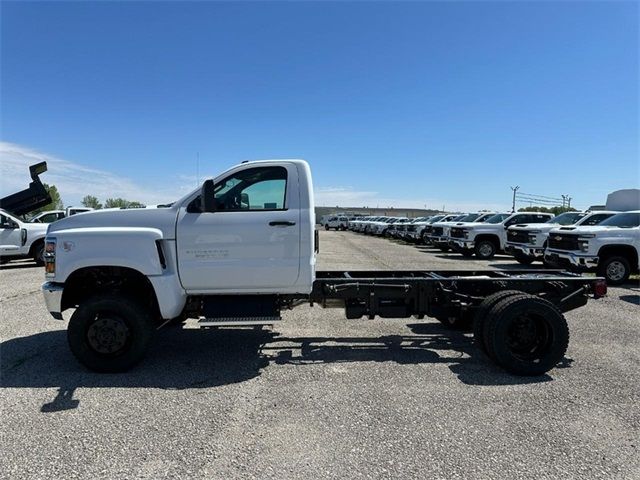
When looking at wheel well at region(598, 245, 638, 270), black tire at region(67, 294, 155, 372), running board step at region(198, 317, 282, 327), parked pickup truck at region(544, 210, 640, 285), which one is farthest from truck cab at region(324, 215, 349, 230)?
black tire at region(67, 294, 155, 372)

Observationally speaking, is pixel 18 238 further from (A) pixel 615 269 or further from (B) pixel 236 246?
(A) pixel 615 269

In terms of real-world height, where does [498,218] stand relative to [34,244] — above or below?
above

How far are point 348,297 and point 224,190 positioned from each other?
Answer: 1.89 metres

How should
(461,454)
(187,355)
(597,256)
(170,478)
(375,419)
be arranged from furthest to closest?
(597,256) < (187,355) < (375,419) < (461,454) < (170,478)

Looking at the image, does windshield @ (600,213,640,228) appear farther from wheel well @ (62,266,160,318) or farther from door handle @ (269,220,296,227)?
wheel well @ (62,266,160,318)

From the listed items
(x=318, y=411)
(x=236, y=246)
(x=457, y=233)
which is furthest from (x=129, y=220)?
(x=457, y=233)

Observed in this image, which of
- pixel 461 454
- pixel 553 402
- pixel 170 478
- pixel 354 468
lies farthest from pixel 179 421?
pixel 553 402

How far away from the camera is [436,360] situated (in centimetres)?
504

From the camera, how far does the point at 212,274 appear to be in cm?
473

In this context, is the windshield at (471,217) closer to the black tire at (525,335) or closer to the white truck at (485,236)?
the white truck at (485,236)

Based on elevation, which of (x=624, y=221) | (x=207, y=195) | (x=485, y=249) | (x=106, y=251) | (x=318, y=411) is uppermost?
(x=207, y=195)

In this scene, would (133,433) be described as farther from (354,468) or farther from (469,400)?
(469,400)

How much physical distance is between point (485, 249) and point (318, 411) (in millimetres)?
14666

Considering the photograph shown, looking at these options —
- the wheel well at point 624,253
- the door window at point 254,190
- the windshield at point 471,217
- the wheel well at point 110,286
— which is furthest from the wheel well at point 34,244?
the windshield at point 471,217
